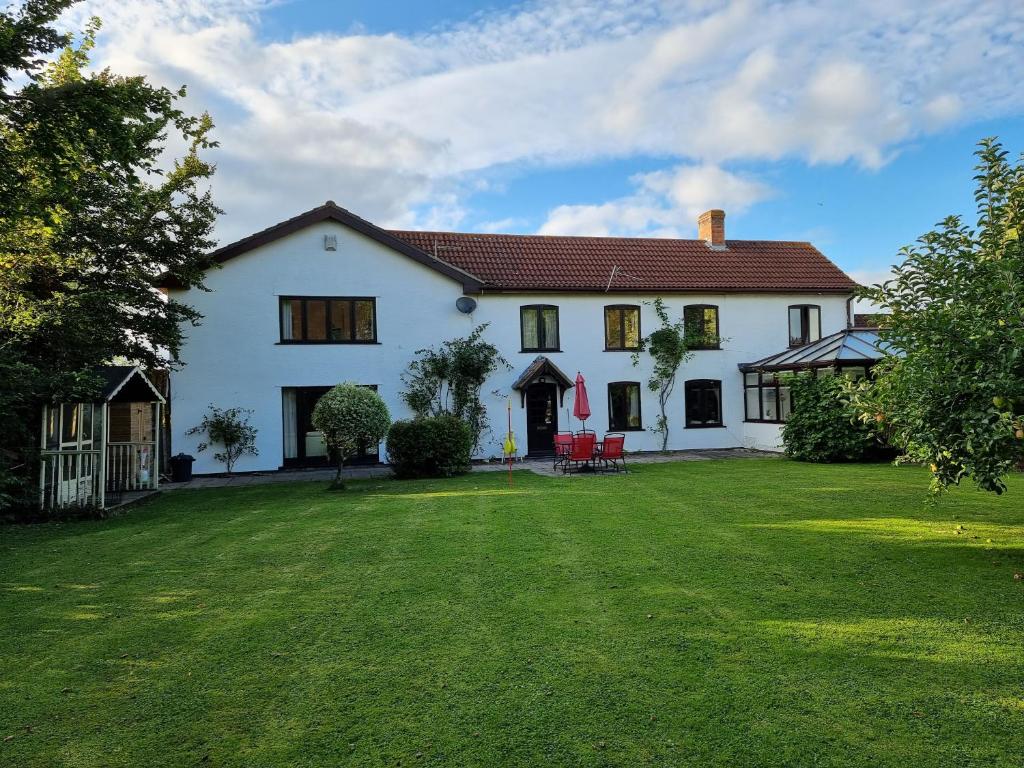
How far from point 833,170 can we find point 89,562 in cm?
2104

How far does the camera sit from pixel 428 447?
1523 centimetres

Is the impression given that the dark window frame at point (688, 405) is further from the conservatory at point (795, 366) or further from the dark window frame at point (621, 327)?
the dark window frame at point (621, 327)

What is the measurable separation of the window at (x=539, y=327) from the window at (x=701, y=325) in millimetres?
4823

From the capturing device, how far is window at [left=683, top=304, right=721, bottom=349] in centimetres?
2123

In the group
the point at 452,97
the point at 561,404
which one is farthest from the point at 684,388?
the point at 452,97

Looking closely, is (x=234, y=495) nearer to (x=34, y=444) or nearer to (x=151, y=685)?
(x=34, y=444)

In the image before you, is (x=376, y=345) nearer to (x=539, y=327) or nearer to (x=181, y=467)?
(x=539, y=327)

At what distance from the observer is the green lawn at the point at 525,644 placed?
318cm

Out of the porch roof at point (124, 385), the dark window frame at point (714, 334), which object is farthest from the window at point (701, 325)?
the porch roof at point (124, 385)

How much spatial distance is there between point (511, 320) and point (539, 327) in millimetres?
1069

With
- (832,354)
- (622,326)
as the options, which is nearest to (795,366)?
(832,354)

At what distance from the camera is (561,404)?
20.2 meters

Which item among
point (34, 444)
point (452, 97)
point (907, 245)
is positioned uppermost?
point (452, 97)

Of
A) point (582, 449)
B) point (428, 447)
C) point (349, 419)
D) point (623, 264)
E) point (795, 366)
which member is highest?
point (623, 264)
